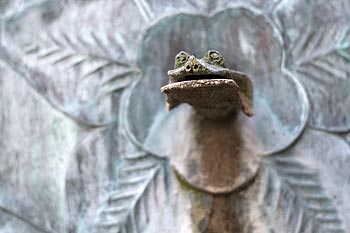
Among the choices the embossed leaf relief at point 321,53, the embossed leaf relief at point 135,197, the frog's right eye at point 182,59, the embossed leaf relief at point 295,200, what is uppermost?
the frog's right eye at point 182,59

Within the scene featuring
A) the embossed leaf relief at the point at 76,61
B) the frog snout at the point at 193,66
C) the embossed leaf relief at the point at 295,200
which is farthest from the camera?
the embossed leaf relief at the point at 76,61

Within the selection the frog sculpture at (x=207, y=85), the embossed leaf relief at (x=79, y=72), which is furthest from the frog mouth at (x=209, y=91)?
the embossed leaf relief at (x=79, y=72)

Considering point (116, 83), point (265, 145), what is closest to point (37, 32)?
point (116, 83)

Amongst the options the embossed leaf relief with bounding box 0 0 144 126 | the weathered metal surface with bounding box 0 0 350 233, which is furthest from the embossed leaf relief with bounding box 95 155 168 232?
the embossed leaf relief with bounding box 0 0 144 126

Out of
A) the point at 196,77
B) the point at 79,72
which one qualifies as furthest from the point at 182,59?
the point at 79,72

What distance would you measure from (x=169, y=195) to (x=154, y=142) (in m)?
0.09

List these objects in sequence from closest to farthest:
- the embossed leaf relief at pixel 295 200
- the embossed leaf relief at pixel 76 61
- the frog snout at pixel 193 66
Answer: the frog snout at pixel 193 66, the embossed leaf relief at pixel 295 200, the embossed leaf relief at pixel 76 61

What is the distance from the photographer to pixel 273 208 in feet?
4.35

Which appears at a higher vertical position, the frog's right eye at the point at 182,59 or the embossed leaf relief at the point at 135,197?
the frog's right eye at the point at 182,59

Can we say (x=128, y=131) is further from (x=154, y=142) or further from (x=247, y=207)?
(x=247, y=207)

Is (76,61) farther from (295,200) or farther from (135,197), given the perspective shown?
(295,200)

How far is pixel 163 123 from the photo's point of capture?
140cm

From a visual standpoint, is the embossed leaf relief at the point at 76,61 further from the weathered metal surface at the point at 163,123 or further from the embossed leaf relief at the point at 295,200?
the embossed leaf relief at the point at 295,200

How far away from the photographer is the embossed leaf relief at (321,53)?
4.48 ft
